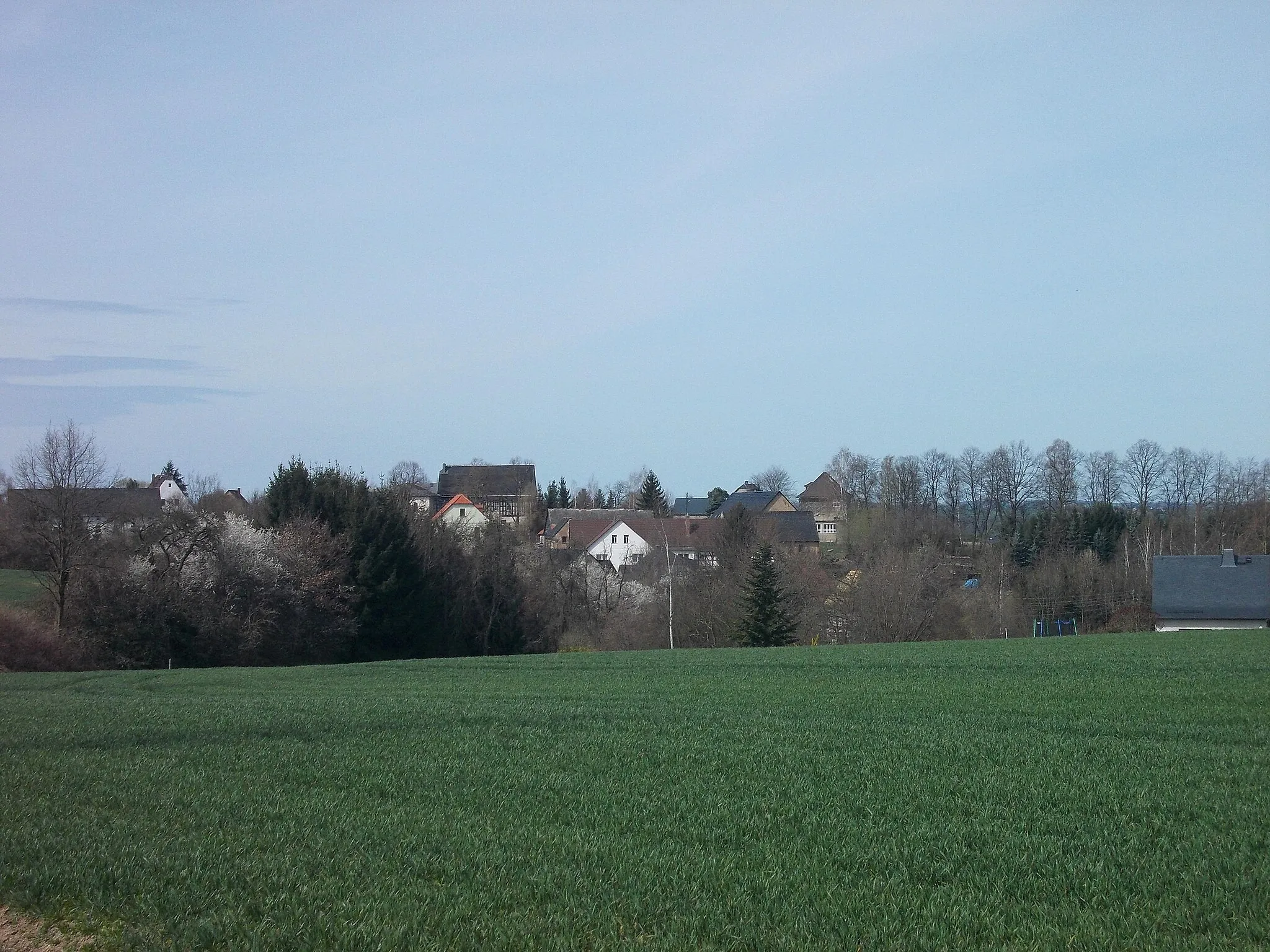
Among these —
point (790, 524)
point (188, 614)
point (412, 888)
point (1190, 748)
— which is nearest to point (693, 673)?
point (1190, 748)

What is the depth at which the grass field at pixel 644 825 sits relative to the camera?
566cm

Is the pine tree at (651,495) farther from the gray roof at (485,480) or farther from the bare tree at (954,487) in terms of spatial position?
the bare tree at (954,487)

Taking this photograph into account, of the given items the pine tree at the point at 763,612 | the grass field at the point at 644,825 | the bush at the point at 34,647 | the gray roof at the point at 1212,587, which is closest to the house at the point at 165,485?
the bush at the point at 34,647

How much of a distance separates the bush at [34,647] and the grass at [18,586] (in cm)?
808

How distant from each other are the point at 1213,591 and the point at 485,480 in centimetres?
8576

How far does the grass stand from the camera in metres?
49.8

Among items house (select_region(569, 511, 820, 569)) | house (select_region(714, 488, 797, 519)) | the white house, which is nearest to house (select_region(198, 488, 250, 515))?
house (select_region(569, 511, 820, 569))

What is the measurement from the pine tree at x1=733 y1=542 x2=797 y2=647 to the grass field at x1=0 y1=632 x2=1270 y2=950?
3321 centimetres

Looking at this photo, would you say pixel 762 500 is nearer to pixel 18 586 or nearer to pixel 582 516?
pixel 582 516

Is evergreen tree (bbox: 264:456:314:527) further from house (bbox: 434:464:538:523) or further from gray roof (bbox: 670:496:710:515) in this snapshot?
gray roof (bbox: 670:496:710:515)

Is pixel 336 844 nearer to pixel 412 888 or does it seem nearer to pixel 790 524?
pixel 412 888

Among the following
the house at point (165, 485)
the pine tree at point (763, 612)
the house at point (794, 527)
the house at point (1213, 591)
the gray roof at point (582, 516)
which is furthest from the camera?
the house at point (165, 485)

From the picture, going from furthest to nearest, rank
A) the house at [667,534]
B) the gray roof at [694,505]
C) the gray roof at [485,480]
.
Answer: the gray roof at [694,505]
the gray roof at [485,480]
the house at [667,534]

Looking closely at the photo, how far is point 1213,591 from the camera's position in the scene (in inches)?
2153
